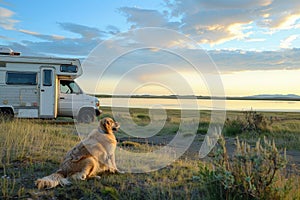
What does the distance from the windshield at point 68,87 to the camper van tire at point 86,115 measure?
105 centimetres

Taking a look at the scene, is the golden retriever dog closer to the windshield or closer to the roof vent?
the windshield

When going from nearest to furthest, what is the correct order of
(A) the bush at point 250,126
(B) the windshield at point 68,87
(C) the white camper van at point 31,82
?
(C) the white camper van at point 31,82 < (A) the bush at point 250,126 < (B) the windshield at point 68,87

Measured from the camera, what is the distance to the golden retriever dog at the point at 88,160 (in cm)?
489

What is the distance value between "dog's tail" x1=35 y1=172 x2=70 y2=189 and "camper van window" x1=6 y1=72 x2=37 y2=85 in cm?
1051

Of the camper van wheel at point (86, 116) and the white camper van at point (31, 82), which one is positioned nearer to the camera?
the white camper van at point (31, 82)

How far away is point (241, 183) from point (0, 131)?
8115mm

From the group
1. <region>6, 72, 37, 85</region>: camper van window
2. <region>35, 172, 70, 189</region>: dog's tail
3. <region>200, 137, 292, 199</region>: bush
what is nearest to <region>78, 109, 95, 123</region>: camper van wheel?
<region>6, 72, 37, 85</region>: camper van window

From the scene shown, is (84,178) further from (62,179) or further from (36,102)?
(36,102)

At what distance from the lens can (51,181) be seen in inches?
187

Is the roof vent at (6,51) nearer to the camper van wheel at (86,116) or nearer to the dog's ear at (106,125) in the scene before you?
the camper van wheel at (86,116)

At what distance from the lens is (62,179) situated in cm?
491

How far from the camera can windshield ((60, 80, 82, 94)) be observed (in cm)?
1564

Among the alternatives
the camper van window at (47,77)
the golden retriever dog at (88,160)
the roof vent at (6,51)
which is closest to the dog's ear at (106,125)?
the golden retriever dog at (88,160)

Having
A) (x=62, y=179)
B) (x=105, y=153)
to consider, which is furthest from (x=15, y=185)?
(x=105, y=153)
